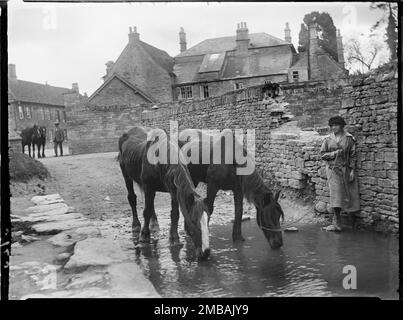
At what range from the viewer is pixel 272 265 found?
4.24m

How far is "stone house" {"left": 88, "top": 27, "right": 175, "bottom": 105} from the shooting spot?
5.25m

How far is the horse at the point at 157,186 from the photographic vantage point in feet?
13.9

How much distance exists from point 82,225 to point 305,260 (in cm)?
273

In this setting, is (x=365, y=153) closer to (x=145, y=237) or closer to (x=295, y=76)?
(x=295, y=76)

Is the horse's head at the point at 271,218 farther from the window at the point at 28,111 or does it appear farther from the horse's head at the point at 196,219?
the window at the point at 28,111

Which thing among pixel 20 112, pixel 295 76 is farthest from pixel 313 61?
pixel 20 112

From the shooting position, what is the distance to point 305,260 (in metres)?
4.33

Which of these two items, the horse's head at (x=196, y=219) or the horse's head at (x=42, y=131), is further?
the horse's head at (x=42, y=131)

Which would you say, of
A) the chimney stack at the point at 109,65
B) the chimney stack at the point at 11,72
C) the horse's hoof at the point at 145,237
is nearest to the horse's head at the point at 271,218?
the horse's hoof at the point at 145,237

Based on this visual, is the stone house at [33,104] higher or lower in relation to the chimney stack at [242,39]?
lower

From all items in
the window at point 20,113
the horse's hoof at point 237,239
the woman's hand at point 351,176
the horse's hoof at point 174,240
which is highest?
the window at point 20,113

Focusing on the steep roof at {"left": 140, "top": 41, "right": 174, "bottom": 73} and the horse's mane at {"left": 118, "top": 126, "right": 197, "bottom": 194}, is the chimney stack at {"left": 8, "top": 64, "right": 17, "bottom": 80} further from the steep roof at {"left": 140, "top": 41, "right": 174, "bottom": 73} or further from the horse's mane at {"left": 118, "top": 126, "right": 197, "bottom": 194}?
the steep roof at {"left": 140, "top": 41, "right": 174, "bottom": 73}
